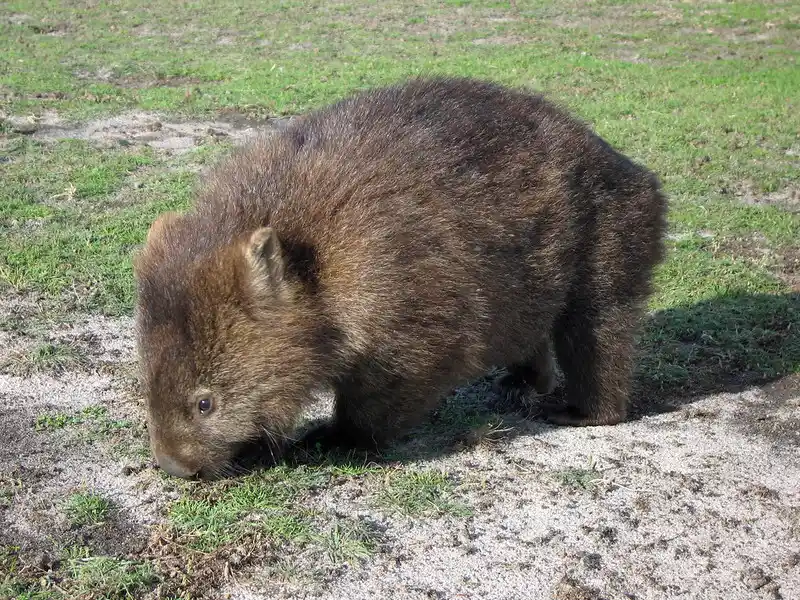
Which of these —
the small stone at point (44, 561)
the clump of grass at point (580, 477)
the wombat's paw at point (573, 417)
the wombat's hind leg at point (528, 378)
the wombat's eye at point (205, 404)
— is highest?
the wombat's eye at point (205, 404)

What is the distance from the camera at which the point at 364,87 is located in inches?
404

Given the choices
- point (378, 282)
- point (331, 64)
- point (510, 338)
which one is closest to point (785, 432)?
point (510, 338)

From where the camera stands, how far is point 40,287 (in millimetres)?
5113

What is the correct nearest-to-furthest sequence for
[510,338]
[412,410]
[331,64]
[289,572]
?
[289,572]
[412,410]
[510,338]
[331,64]

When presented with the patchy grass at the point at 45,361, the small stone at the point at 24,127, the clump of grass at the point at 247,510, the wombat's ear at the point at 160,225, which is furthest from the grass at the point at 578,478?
the small stone at the point at 24,127

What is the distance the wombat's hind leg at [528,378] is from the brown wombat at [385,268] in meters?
0.34

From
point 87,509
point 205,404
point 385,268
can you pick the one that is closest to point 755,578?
point 385,268

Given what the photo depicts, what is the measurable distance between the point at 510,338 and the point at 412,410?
1.94 feet

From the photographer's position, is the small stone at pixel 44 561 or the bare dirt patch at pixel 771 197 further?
the bare dirt patch at pixel 771 197

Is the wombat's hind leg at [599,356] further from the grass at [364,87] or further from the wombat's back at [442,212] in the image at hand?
the grass at [364,87]

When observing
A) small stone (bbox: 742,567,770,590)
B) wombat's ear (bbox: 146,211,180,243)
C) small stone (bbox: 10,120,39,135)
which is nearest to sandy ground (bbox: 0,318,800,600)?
small stone (bbox: 742,567,770,590)

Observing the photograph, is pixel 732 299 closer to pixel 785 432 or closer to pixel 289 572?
pixel 785 432

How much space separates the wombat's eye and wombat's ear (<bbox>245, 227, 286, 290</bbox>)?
47cm

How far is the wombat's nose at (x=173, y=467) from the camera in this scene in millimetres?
3383
